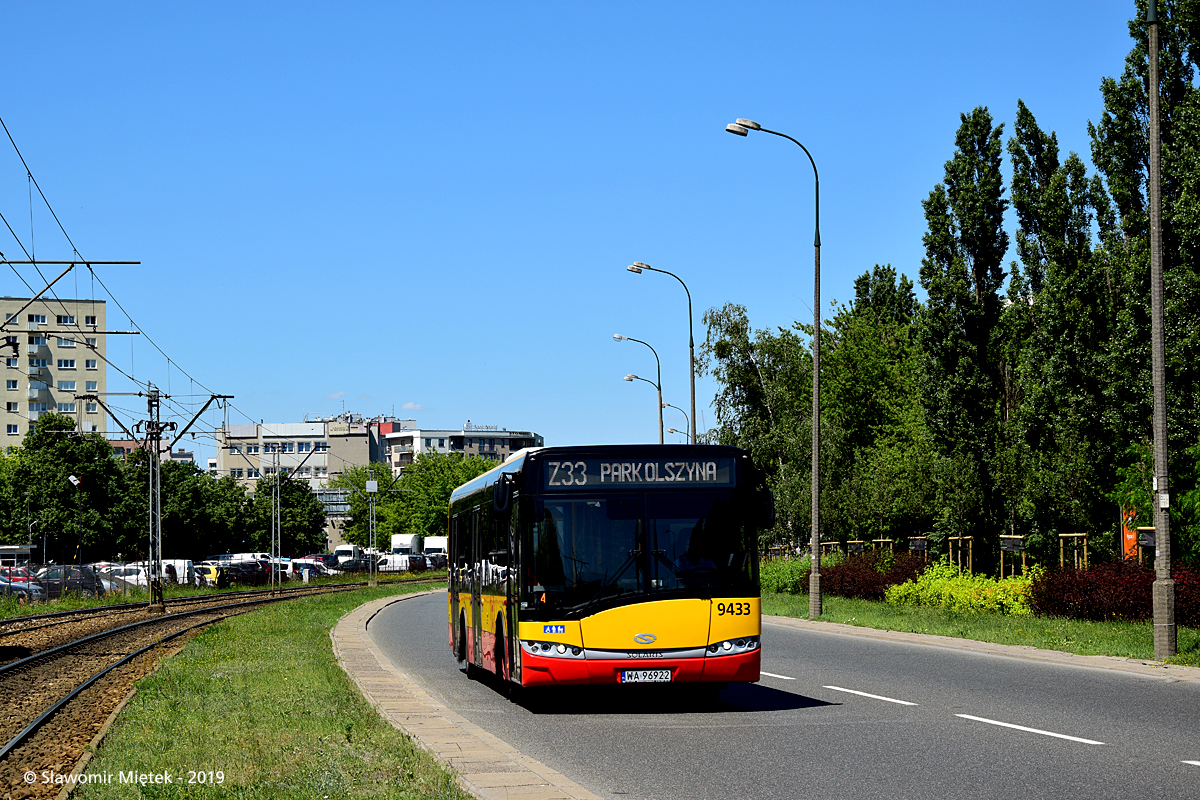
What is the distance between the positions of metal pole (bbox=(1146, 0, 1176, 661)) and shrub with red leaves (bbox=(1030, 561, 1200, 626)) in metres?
4.97

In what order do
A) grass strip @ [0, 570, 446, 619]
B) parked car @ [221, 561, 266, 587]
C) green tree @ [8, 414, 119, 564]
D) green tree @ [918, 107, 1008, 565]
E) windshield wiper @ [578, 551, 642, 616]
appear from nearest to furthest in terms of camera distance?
windshield wiper @ [578, 551, 642, 616]
green tree @ [918, 107, 1008, 565]
grass strip @ [0, 570, 446, 619]
parked car @ [221, 561, 266, 587]
green tree @ [8, 414, 119, 564]

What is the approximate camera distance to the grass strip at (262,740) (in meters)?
9.54

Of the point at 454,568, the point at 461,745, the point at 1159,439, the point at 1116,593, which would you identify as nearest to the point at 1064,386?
the point at 1116,593

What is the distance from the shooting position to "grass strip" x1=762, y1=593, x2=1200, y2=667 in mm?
21453

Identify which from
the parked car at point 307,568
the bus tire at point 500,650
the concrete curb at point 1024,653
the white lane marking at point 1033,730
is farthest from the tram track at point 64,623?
the parked car at point 307,568

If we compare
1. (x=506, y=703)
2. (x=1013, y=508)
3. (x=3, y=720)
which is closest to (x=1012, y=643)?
(x=506, y=703)

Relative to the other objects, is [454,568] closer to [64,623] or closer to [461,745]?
[461,745]

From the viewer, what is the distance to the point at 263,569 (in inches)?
3346

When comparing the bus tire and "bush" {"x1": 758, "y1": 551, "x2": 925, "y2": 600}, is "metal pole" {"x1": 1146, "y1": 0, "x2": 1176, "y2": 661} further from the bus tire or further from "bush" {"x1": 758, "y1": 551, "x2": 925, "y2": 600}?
"bush" {"x1": 758, "y1": 551, "x2": 925, "y2": 600}

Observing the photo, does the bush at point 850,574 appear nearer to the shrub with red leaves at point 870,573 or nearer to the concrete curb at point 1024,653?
the shrub with red leaves at point 870,573

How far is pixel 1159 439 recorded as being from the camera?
19.8 m

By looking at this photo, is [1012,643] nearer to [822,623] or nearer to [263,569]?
[822,623]

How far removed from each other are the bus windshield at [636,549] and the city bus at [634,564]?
0.01 meters

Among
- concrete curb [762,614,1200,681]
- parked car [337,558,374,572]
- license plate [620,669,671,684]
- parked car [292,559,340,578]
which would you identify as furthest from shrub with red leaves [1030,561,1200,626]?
parked car [337,558,374,572]
